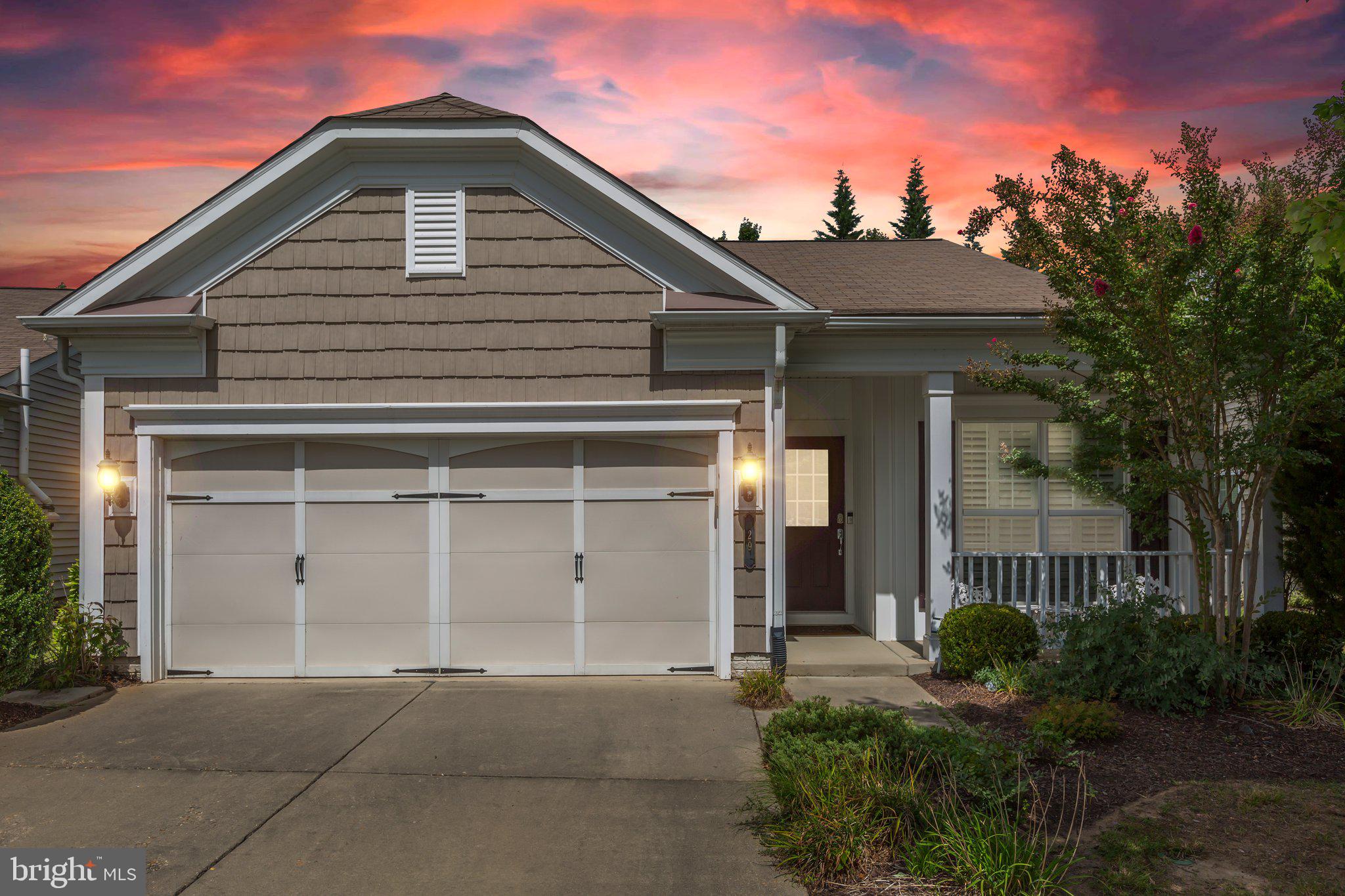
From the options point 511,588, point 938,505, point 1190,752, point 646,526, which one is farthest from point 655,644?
point 1190,752

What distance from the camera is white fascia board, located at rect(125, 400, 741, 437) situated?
7258mm

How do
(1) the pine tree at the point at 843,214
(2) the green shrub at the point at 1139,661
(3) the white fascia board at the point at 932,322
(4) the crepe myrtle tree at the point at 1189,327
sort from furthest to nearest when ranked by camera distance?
(1) the pine tree at the point at 843,214, (3) the white fascia board at the point at 932,322, (2) the green shrub at the point at 1139,661, (4) the crepe myrtle tree at the point at 1189,327

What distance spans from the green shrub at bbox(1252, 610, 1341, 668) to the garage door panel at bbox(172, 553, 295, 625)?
8.39 metres

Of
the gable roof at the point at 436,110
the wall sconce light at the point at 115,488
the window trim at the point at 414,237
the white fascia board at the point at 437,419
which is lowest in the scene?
the wall sconce light at the point at 115,488

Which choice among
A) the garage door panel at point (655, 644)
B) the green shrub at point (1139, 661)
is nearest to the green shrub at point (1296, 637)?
the green shrub at point (1139, 661)

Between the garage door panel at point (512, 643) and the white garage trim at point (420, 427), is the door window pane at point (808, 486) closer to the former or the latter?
the white garage trim at point (420, 427)

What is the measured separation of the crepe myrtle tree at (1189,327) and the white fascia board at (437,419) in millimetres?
2908

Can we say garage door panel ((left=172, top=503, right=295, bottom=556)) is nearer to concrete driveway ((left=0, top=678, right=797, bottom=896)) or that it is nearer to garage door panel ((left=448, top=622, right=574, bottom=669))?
concrete driveway ((left=0, top=678, right=797, bottom=896))

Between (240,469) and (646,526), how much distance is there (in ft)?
12.7

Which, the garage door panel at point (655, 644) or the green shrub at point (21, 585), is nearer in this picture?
the green shrub at point (21, 585)

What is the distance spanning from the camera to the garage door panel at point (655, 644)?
7.41 m

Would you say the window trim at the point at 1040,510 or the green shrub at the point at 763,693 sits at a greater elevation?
the window trim at the point at 1040,510

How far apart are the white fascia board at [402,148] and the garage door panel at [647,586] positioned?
257cm

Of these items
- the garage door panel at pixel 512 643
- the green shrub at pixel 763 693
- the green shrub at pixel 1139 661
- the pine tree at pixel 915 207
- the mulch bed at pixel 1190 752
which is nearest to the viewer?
the mulch bed at pixel 1190 752
